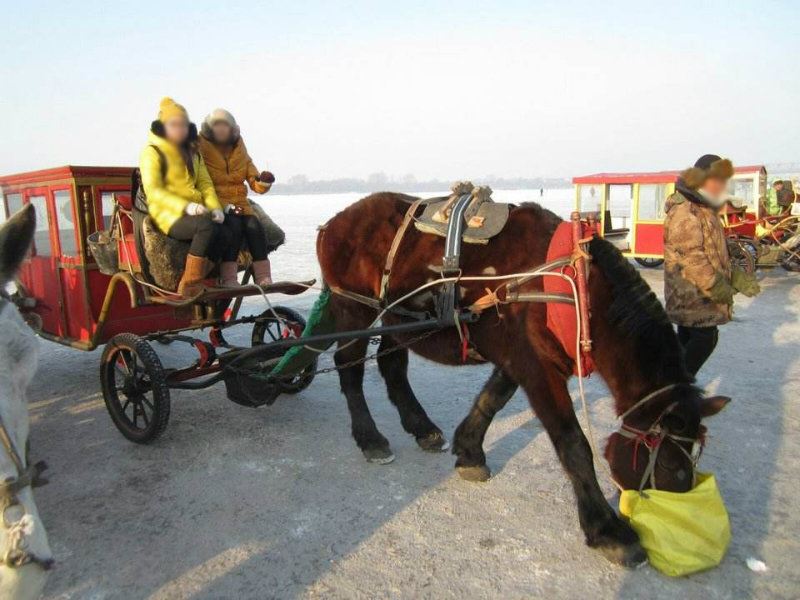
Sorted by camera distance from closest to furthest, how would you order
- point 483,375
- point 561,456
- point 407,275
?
point 561,456 → point 407,275 → point 483,375

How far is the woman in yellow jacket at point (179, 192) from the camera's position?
3.94 metres

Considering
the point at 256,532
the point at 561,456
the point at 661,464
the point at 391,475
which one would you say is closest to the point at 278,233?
the point at 391,475

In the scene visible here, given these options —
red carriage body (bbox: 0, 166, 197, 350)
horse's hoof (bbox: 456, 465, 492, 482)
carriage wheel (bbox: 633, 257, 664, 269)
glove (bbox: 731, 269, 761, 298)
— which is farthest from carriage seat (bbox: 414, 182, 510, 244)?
carriage wheel (bbox: 633, 257, 664, 269)

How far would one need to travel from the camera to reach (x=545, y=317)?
297cm

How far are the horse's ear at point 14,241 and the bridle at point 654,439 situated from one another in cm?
255

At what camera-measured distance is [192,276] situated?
402 cm

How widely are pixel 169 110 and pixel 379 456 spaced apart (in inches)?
107

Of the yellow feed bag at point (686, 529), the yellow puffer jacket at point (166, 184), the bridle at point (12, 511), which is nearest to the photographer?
the bridle at point (12, 511)

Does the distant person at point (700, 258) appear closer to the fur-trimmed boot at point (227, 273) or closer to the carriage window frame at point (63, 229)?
the fur-trimmed boot at point (227, 273)

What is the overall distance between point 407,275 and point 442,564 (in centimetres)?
160

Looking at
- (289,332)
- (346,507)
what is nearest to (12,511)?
(346,507)

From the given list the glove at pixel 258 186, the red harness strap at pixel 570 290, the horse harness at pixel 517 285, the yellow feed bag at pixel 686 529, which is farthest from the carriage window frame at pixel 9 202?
the yellow feed bag at pixel 686 529

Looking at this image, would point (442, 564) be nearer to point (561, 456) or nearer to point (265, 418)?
point (561, 456)

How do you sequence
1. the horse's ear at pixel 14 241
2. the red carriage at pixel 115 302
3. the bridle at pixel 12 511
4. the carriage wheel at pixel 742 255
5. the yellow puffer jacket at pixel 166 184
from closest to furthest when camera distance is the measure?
the bridle at pixel 12 511 → the horse's ear at pixel 14 241 → the yellow puffer jacket at pixel 166 184 → the red carriage at pixel 115 302 → the carriage wheel at pixel 742 255
